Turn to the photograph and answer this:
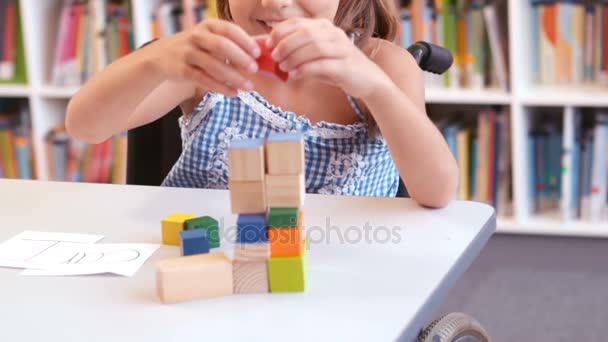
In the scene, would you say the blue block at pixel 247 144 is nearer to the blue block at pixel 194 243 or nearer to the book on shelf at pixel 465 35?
the blue block at pixel 194 243

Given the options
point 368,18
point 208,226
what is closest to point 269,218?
point 208,226

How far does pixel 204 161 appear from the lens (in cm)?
132

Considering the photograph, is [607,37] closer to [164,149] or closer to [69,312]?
[164,149]

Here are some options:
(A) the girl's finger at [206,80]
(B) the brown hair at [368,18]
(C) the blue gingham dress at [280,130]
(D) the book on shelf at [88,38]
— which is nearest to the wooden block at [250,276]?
(A) the girl's finger at [206,80]

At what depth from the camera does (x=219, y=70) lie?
2.94 feet

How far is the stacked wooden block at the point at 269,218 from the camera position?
80 centimetres

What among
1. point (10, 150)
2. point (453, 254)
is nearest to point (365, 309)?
point (453, 254)

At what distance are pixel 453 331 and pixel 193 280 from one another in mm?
410

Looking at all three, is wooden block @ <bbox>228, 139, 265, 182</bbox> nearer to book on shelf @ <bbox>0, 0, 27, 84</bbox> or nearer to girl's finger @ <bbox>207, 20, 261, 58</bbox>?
girl's finger @ <bbox>207, 20, 261, 58</bbox>

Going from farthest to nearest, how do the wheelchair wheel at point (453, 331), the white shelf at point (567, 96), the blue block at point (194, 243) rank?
the white shelf at point (567, 96)
the wheelchair wheel at point (453, 331)
the blue block at point (194, 243)

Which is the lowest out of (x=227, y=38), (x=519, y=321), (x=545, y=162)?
(x=519, y=321)

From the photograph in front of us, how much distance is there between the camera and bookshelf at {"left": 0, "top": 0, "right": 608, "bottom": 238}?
2.37m

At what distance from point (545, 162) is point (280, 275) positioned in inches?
72.1

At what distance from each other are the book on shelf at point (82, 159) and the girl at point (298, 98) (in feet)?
4.34
